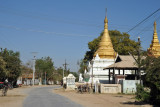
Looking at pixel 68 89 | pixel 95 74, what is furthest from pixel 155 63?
pixel 95 74

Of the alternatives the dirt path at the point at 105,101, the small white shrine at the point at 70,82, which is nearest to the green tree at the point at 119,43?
the small white shrine at the point at 70,82

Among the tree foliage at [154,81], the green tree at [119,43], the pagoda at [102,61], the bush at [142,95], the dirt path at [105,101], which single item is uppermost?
the green tree at [119,43]

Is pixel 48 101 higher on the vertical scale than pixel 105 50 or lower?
lower

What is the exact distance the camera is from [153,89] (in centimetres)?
1515

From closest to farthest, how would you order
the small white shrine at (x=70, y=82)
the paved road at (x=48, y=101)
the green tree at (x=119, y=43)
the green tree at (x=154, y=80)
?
the green tree at (x=154, y=80) → the paved road at (x=48, y=101) → the small white shrine at (x=70, y=82) → the green tree at (x=119, y=43)

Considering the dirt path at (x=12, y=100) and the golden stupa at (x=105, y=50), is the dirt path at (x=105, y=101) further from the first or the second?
the golden stupa at (x=105, y=50)

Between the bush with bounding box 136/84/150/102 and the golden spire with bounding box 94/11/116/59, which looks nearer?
the bush with bounding box 136/84/150/102

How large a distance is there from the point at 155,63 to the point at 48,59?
8005cm

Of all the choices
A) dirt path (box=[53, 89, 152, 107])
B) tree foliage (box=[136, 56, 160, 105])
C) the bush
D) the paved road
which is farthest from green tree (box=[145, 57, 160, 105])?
the paved road

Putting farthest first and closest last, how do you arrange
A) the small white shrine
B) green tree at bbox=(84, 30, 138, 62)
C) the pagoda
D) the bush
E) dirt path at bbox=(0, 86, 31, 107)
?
green tree at bbox=(84, 30, 138, 62), the pagoda, the small white shrine, the bush, dirt path at bbox=(0, 86, 31, 107)

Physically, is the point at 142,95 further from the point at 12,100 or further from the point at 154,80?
the point at 12,100

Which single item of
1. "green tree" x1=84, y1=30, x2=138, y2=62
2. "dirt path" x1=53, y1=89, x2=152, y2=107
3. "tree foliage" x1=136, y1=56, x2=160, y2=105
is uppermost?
"green tree" x1=84, y1=30, x2=138, y2=62

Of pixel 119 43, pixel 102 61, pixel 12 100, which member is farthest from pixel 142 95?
pixel 119 43

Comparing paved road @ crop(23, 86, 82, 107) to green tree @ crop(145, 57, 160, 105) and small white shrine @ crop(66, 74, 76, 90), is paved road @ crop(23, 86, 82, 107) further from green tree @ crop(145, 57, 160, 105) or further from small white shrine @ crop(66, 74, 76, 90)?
small white shrine @ crop(66, 74, 76, 90)
